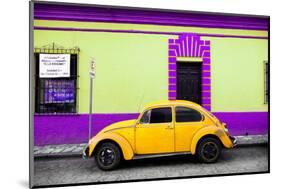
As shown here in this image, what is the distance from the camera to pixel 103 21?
16.3 feet

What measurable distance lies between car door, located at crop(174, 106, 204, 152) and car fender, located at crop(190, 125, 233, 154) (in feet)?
0.24

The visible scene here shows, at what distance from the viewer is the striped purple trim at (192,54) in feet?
17.0

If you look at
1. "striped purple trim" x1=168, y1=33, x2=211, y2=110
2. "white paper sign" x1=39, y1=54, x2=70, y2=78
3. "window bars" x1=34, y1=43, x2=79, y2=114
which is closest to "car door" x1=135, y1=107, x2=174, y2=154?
"striped purple trim" x1=168, y1=33, x2=211, y2=110

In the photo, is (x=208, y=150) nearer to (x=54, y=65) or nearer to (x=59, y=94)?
(x=59, y=94)

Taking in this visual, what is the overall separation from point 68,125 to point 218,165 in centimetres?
325

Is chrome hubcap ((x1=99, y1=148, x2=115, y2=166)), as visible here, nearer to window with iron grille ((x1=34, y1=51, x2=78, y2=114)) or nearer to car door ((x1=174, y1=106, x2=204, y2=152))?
window with iron grille ((x1=34, y1=51, x2=78, y2=114))

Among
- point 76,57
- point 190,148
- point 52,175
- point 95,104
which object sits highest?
point 76,57

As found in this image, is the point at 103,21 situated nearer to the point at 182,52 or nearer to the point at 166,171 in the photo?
the point at 182,52

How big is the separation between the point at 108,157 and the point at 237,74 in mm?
3350

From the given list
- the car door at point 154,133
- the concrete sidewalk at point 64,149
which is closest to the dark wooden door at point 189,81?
the car door at point 154,133

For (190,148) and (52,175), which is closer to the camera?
(52,175)

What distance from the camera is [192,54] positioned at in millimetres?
5266

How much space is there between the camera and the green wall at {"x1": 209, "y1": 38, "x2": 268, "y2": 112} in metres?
5.33

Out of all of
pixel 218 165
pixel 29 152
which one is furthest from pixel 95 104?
pixel 218 165
